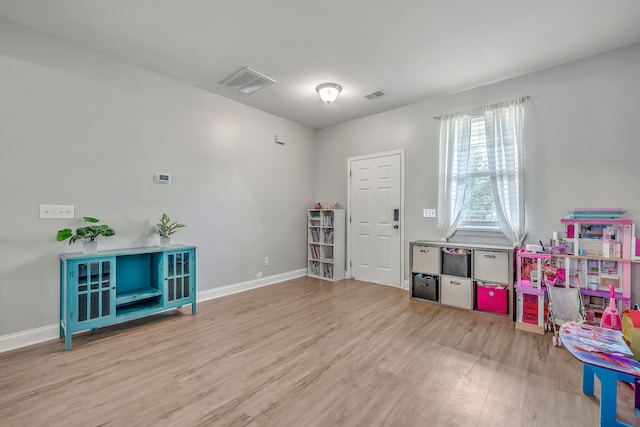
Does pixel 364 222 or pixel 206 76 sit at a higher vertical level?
pixel 206 76

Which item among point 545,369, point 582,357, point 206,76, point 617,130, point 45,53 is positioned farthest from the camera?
point 206,76

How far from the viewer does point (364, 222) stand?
5105 millimetres

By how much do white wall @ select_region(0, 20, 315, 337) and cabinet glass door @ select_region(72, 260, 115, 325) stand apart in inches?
18.3

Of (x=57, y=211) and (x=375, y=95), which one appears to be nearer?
(x=57, y=211)

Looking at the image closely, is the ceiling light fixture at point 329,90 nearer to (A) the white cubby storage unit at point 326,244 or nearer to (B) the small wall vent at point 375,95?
(B) the small wall vent at point 375,95

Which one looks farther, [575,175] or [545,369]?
[575,175]

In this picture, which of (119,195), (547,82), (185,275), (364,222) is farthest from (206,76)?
(547,82)

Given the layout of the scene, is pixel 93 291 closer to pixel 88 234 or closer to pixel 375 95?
pixel 88 234

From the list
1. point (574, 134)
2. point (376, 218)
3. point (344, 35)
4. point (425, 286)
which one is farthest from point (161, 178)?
point (574, 134)

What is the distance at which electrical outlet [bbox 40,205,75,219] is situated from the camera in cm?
276

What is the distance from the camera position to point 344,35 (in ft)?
9.23

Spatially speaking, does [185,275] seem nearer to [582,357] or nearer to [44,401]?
[44,401]

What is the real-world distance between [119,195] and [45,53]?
4.88ft

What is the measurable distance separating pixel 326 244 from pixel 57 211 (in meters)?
3.69
